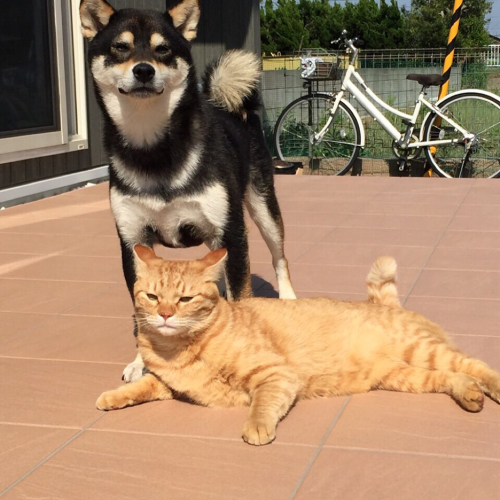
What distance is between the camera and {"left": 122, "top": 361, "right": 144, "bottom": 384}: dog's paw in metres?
3.64

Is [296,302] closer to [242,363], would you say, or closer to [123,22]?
[242,363]

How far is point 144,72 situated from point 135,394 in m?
1.38

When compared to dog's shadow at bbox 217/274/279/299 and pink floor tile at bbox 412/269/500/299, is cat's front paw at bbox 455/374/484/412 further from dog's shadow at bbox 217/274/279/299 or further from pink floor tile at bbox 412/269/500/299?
dog's shadow at bbox 217/274/279/299

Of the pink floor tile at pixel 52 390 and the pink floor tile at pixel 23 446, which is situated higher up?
the pink floor tile at pixel 23 446

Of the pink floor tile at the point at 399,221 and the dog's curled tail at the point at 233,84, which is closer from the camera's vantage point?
the dog's curled tail at the point at 233,84

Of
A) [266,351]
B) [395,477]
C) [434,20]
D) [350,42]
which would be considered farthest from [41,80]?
[434,20]

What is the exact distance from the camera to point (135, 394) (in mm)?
3338

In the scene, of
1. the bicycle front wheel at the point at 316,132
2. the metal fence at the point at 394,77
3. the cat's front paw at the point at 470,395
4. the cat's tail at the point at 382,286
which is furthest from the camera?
the metal fence at the point at 394,77

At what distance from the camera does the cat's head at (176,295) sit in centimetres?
322

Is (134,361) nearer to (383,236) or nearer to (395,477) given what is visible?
(395,477)

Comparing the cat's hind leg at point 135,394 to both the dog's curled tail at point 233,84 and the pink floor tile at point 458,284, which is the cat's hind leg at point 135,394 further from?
the pink floor tile at point 458,284

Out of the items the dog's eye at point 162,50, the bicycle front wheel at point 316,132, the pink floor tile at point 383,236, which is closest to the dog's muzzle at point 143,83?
the dog's eye at point 162,50

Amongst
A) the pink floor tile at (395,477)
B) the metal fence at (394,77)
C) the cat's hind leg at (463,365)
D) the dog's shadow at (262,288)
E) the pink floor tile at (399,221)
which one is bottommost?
the dog's shadow at (262,288)

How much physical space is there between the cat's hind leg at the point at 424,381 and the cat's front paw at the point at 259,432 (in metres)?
0.64
